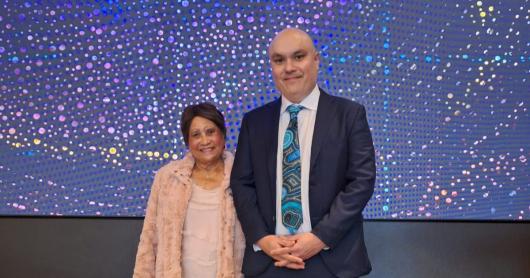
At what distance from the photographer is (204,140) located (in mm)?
2475

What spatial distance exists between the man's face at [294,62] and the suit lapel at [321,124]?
9 centimetres

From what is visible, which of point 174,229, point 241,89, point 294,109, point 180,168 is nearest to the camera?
point 294,109

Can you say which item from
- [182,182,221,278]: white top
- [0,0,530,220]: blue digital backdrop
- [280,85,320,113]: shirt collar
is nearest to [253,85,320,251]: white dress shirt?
[280,85,320,113]: shirt collar

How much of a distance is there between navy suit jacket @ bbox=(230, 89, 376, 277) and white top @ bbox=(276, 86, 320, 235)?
0.02 meters

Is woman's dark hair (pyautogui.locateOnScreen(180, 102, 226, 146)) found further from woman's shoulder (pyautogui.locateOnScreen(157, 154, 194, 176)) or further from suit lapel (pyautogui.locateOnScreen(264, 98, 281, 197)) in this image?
suit lapel (pyautogui.locateOnScreen(264, 98, 281, 197))

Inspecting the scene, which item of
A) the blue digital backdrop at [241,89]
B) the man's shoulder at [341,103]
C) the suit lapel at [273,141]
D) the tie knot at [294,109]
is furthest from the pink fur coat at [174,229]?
the blue digital backdrop at [241,89]

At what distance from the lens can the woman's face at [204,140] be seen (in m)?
2.48

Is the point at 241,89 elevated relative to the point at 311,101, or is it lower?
elevated

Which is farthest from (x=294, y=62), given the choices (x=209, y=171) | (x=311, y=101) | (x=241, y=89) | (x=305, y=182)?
(x=241, y=89)

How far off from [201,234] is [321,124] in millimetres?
694

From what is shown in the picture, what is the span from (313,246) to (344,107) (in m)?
0.54

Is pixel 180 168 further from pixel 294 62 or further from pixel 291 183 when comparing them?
pixel 294 62

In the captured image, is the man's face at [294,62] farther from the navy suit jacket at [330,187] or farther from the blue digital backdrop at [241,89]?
the blue digital backdrop at [241,89]

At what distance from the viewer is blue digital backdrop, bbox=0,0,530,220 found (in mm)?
3254
